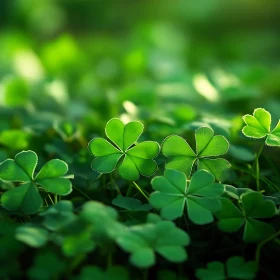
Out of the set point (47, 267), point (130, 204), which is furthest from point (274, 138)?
point (47, 267)

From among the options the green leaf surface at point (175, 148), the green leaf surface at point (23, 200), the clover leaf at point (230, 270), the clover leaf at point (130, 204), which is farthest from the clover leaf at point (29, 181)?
the clover leaf at point (230, 270)

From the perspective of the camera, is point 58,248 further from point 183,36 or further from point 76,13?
point 76,13

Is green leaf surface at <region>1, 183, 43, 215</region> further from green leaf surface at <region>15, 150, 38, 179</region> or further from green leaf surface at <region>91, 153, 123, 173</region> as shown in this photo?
green leaf surface at <region>91, 153, 123, 173</region>

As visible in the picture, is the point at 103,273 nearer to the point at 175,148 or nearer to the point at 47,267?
the point at 47,267

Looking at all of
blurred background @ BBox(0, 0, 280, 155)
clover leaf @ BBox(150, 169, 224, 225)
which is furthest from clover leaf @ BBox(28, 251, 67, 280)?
blurred background @ BBox(0, 0, 280, 155)

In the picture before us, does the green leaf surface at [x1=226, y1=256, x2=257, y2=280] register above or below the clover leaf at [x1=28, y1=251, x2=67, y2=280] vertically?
below

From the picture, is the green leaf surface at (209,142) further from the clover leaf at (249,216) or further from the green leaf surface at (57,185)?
the green leaf surface at (57,185)

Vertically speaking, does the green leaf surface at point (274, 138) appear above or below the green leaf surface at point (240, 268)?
above

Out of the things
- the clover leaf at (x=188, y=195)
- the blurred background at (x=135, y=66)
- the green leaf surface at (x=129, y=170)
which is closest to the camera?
the clover leaf at (x=188, y=195)
